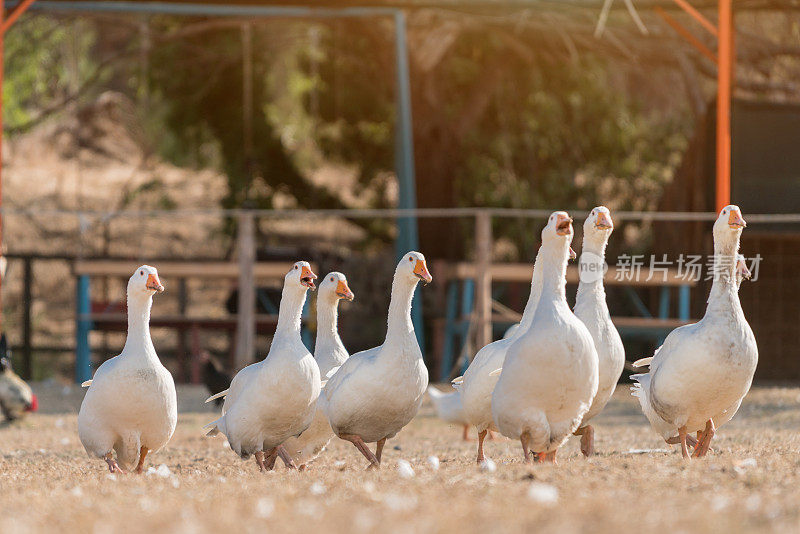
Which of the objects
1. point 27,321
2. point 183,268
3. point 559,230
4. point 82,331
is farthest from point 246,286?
point 559,230

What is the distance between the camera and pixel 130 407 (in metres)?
6.34

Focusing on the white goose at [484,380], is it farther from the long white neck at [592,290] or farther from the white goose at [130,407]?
the white goose at [130,407]

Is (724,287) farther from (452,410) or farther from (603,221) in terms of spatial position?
(452,410)

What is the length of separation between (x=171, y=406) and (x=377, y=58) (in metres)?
12.2

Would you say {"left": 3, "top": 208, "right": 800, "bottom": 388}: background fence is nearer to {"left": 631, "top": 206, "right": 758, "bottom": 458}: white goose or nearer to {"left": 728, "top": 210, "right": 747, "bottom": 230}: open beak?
{"left": 728, "top": 210, "right": 747, "bottom": 230}: open beak

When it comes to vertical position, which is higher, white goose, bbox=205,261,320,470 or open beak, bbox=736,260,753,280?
open beak, bbox=736,260,753,280

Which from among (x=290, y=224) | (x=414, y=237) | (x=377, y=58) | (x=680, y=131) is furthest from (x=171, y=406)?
(x=290, y=224)

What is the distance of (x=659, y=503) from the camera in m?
4.31

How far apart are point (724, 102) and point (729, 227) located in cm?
553

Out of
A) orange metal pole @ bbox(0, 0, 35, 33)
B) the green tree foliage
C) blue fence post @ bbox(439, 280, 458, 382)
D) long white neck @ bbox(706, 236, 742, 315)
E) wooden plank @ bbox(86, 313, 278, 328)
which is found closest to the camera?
long white neck @ bbox(706, 236, 742, 315)

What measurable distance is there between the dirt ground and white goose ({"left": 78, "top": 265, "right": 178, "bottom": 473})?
214 millimetres

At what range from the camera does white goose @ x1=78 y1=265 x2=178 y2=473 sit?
635 centimetres

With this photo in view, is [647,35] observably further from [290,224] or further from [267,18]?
[290,224]

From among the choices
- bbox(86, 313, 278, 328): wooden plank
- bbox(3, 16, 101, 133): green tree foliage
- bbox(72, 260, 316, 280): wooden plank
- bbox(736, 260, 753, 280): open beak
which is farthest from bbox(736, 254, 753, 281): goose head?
bbox(3, 16, 101, 133): green tree foliage
